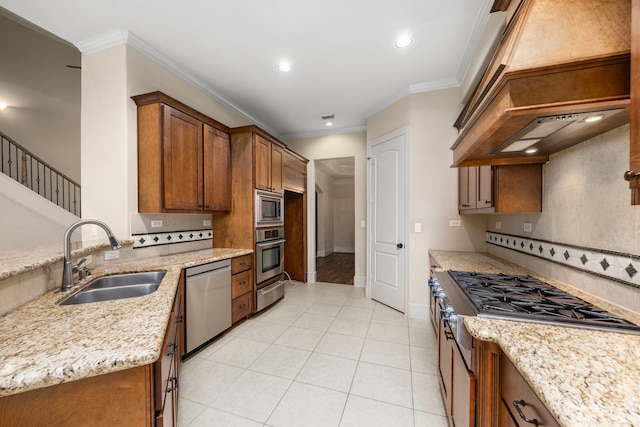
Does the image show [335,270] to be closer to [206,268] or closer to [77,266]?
[206,268]

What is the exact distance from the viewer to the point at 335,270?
573cm

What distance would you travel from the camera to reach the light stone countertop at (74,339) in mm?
684

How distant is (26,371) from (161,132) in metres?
2.09

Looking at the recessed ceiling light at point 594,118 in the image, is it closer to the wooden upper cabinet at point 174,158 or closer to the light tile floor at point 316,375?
the light tile floor at point 316,375

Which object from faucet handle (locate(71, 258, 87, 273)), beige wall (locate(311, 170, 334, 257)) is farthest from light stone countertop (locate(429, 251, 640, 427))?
beige wall (locate(311, 170, 334, 257))

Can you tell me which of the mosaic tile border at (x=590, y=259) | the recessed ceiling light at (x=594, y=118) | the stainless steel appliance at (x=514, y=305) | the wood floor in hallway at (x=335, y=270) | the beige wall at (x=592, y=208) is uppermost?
the recessed ceiling light at (x=594, y=118)

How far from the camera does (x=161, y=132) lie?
2.26 meters

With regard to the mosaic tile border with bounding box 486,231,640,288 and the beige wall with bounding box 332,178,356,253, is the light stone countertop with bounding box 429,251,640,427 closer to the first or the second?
the mosaic tile border with bounding box 486,231,640,288

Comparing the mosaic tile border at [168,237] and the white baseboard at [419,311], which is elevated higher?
the mosaic tile border at [168,237]

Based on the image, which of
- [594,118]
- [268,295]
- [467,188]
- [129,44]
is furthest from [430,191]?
[129,44]

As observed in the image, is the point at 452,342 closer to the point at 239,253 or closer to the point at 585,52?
the point at 585,52

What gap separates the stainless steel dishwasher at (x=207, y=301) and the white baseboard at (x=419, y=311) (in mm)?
2168

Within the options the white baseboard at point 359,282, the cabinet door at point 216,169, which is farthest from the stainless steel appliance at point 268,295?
the white baseboard at point 359,282

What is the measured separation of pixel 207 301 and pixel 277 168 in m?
2.00
